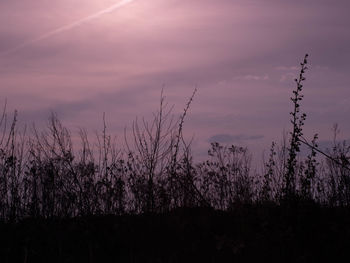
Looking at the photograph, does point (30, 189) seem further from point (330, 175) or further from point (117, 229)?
point (330, 175)

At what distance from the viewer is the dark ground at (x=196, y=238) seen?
220 inches

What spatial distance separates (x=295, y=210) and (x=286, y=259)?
126 centimetres

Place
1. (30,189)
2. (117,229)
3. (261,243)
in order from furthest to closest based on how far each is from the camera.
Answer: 1. (30,189)
2. (117,229)
3. (261,243)

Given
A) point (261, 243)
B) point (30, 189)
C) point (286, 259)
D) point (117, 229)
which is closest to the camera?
point (286, 259)

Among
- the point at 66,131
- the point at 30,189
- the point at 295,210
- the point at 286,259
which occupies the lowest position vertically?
the point at 286,259

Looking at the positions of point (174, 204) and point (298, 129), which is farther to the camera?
point (174, 204)

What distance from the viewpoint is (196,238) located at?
6.27m

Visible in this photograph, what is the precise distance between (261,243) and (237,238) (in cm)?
33

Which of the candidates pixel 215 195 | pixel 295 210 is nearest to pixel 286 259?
pixel 295 210

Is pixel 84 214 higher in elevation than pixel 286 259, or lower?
higher

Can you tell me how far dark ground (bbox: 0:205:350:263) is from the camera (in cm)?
558

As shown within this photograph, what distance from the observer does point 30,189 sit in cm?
915

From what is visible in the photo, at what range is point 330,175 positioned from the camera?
377 inches

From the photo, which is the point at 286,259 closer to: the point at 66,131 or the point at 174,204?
the point at 174,204
